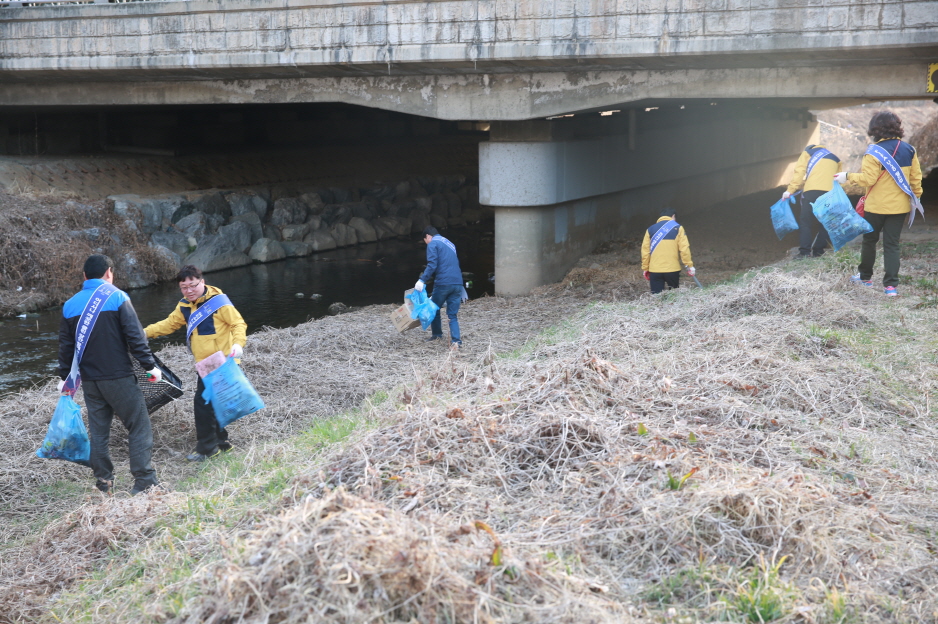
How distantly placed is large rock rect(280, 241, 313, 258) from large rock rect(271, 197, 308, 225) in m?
1.09

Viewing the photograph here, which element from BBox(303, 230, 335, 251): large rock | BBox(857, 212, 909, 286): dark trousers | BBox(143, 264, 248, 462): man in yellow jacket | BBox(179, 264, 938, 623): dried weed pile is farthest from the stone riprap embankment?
BBox(857, 212, 909, 286): dark trousers

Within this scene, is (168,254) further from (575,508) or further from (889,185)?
(575,508)

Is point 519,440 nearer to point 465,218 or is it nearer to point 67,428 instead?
point 67,428

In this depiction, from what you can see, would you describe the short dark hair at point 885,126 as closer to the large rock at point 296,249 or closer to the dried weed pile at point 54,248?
the dried weed pile at point 54,248

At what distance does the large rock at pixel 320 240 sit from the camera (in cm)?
1959

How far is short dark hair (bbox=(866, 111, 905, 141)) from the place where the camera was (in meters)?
7.91

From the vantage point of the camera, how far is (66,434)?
218 inches

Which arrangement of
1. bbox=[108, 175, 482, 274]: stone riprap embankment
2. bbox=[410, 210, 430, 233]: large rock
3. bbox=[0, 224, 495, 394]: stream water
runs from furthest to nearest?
bbox=[410, 210, 430, 233]: large rock < bbox=[108, 175, 482, 274]: stone riprap embankment < bbox=[0, 224, 495, 394]: stream water

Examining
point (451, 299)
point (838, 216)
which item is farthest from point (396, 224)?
point (838, 216)

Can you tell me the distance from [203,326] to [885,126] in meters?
6.81

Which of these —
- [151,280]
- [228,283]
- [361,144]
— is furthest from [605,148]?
[361,144]

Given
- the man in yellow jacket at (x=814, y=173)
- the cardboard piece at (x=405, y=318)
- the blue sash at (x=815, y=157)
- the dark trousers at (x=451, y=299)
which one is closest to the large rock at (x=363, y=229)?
the cardboard piece at (x=405, y=318)

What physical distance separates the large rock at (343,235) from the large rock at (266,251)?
173cm

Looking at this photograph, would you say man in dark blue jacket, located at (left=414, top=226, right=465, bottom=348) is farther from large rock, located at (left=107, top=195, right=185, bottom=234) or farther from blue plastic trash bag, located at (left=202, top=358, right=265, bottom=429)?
large rock, located at (left=107, top=195, right=185, bottom=234)
